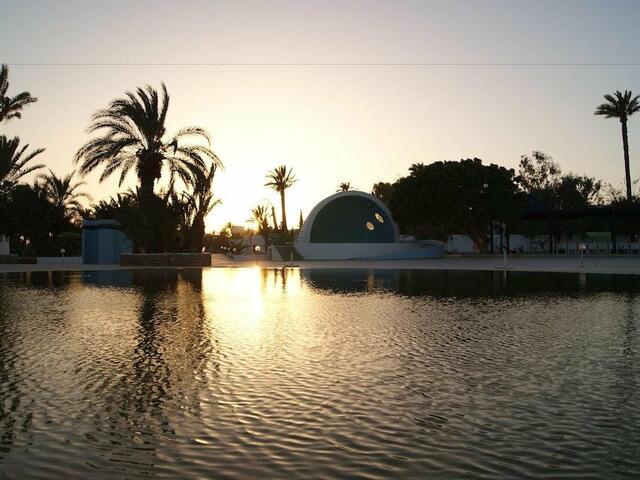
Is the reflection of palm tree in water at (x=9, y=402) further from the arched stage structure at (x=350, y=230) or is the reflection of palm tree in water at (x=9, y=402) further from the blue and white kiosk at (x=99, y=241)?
the arched stage structure at (x=350, y=230)

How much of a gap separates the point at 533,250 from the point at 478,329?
5972 centimetres

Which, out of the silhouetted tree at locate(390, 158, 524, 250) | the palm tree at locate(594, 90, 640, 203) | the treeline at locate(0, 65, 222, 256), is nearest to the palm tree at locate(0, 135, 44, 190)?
the treeline at locate(0, 65, 222, 256)

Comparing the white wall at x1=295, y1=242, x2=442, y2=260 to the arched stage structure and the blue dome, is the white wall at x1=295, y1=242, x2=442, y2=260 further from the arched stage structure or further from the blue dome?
the blue dome

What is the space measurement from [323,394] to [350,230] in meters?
55.1

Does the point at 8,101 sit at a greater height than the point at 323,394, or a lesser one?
greater

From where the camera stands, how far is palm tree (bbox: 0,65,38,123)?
4431cm

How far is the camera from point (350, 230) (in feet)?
205

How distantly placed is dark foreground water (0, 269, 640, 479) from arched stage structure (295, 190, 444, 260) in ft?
137

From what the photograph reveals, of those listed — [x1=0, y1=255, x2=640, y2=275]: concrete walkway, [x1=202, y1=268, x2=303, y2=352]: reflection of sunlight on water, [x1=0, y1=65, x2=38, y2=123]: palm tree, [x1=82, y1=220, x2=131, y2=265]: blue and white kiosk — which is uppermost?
[x1=0, y1=65, x2=38, y2=123]: palm tree

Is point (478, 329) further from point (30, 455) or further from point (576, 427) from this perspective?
point (30, 455)

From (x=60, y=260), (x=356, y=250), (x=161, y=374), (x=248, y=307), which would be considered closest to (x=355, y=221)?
(x=356, y=250)

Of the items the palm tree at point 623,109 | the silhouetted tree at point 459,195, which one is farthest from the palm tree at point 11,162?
the palm tree at point 623,109

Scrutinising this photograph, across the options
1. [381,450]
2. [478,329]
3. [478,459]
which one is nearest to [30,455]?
[381,450]

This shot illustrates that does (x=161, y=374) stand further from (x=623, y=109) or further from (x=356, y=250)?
(x=623, y=109)
